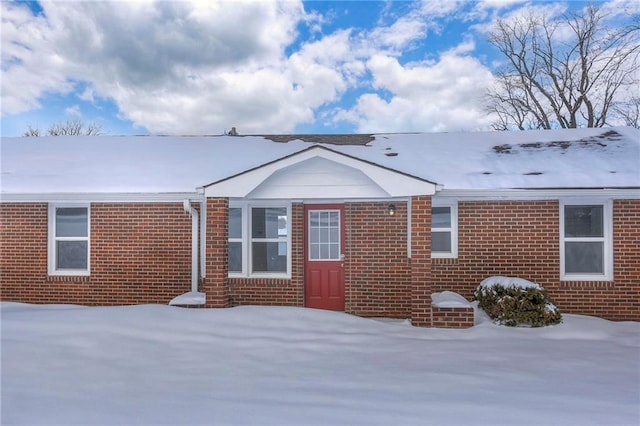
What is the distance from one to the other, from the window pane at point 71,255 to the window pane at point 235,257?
3.40 metres

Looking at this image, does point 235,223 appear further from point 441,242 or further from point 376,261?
point 441,242

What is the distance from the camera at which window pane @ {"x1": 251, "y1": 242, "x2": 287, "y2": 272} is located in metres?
8.98

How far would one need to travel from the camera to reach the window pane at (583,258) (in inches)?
325

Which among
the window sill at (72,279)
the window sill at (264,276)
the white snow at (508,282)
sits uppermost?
the white snow at (508,282)

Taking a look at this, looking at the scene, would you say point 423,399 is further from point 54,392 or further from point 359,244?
point 359,244


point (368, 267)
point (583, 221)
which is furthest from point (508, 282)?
point (368, 267)

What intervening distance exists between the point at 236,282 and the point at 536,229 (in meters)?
6.61

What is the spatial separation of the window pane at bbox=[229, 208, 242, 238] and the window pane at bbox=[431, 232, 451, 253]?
4.36m

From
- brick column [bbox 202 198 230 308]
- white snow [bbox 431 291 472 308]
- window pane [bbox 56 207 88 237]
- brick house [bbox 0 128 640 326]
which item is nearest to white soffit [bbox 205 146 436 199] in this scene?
brick house [bbox 0 128 640 326]

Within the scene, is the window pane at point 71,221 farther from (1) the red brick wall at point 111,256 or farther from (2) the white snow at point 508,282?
(2) the white snow at point 508,282

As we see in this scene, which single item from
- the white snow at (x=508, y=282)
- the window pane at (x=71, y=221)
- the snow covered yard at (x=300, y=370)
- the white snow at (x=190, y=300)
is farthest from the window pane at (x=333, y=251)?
the window pane at (x=71, y=221)

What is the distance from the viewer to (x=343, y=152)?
838cm

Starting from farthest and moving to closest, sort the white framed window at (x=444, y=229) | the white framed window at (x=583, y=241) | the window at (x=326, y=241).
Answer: the window at (x=326, y=241), the white framed window at (x=444, y=229), the white framed window at (x=583, y=241)

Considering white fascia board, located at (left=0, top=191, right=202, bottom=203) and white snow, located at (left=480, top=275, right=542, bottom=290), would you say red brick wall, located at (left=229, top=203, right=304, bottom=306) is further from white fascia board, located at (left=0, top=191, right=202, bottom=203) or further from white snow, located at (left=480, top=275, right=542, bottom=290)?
white snow, located at (left=480, top=275, right=542, bottom=290)
